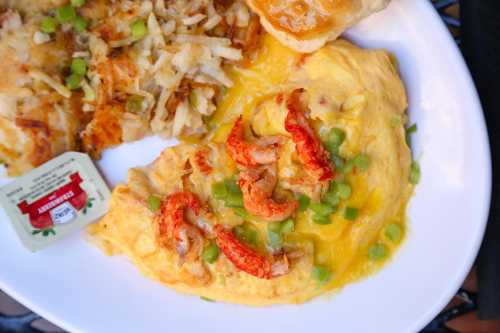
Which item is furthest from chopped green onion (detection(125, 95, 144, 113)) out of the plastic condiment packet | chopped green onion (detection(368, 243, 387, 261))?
chopped green onion (detection(368, 243, 387, 261))

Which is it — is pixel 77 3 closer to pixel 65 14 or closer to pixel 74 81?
pixel 65 14

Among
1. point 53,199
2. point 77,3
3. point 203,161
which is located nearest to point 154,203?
point 203,161

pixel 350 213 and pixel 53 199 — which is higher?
pixel 350 213

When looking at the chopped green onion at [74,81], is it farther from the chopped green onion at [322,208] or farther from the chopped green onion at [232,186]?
the chopped green onion at [322,208]

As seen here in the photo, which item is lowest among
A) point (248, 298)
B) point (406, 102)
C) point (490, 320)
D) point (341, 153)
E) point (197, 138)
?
point (490, 320)

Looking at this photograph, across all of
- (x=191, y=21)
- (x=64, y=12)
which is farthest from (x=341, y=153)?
(x=64, y=12)

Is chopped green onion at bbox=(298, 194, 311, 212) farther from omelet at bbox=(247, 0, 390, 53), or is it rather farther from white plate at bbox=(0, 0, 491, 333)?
omelet at bbox=(247, 0, 390, 53)

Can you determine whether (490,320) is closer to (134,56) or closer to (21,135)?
(134,56)
